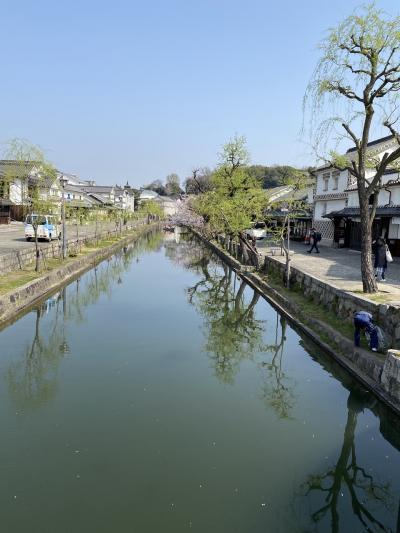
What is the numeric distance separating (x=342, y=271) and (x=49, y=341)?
1238 cm

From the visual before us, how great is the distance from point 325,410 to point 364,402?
0.86m

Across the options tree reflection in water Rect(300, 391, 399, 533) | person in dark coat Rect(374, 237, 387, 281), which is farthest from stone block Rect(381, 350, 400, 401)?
person in dark coat Rect(374, 237, 387, 281)

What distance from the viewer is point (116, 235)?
45.4 meters

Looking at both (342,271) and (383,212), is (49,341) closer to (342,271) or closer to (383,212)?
(342,271)

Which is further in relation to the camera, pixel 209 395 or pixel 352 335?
pixel 352 335

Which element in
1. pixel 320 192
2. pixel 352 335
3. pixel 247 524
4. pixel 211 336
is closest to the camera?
pixel 247 524

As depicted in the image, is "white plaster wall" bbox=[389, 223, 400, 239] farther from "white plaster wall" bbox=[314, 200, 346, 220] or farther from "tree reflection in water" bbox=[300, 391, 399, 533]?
"tree reflection in water" bbox=[300, 391, 399, 533]

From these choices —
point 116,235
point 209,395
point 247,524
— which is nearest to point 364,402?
point 209,395

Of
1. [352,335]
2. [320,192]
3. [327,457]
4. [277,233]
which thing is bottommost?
[327,457]

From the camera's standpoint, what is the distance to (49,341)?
40.0 ft

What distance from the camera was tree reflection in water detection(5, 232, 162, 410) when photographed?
28.9 feet

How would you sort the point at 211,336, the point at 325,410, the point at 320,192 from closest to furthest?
the point at 325,410 < the point at 211,336 < the point at 320,192

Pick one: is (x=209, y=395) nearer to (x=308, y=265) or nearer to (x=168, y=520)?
(x=168, y=520)

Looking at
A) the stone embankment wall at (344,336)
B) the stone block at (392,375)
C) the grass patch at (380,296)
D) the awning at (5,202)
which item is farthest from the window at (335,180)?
the awning at (5,202)
